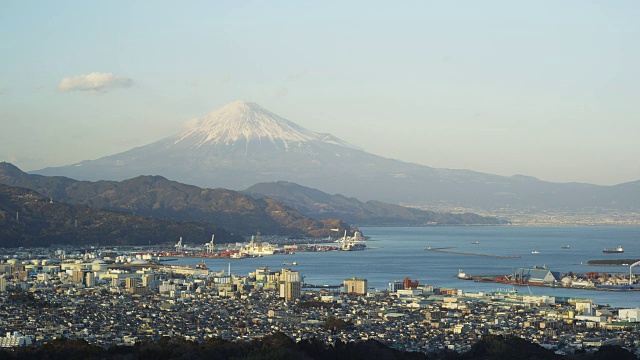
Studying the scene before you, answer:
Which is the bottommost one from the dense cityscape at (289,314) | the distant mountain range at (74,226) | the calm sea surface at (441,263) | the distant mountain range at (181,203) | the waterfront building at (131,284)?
the dense cityscape at (289,314)

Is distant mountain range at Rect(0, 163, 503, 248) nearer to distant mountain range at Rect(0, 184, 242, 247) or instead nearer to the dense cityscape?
distant mountain range at Rect(0, 184, 242, 247)

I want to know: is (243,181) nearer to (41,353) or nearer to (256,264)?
(256,264)

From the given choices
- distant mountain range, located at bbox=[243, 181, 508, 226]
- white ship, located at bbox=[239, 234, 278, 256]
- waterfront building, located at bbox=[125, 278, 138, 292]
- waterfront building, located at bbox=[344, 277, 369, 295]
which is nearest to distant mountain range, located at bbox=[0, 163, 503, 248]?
white ship, located at bbox=[239, 234, 278, 256]

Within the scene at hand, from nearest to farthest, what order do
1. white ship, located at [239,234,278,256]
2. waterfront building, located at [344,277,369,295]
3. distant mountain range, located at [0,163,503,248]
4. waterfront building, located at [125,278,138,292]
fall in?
1. waterfront building, located at [344,277,369,295]
2. waterfront building, located at [125,278,138,292]
3. white ship, located at [239,234,278,256]
4. distant mountain range, located at [0,163,503,248]

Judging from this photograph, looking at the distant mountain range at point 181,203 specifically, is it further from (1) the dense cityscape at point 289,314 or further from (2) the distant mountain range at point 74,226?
(1) the dense cityscape at point 289,314

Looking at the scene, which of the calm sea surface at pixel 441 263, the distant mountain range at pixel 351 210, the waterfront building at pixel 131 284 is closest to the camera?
the waterfront building at pixel 131 284

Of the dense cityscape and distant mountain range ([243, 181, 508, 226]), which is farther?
distant mountain range ([243, 181, 508, 226])

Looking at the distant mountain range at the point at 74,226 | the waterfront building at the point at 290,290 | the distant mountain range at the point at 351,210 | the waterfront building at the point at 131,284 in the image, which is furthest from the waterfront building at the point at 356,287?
the distant mountain range at the point at 351,210
